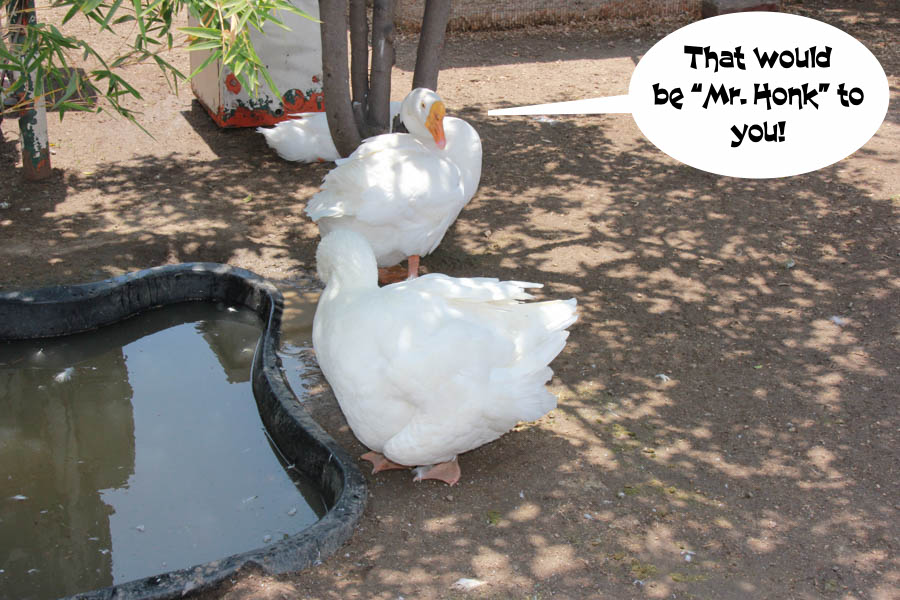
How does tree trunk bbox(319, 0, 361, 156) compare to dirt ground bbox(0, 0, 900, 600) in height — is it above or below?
above

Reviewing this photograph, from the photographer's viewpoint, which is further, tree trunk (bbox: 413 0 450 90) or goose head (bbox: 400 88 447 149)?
tree trunk (bbox: 413 0 450 90)

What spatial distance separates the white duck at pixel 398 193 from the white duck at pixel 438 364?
1.27 metres

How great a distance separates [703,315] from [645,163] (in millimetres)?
2645

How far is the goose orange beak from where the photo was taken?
5758 millimetres

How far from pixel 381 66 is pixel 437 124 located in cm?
119

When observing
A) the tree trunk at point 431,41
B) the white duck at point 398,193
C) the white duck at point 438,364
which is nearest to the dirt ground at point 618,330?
the white duck at point 438,364

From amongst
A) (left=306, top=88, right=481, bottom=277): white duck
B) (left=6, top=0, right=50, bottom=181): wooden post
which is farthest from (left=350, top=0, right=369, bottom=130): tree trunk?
(left=6, top=0, right=50, bottom=181): wooden post

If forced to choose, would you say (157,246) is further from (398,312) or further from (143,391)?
(398,312)

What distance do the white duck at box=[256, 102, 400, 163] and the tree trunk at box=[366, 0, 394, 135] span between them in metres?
0.70

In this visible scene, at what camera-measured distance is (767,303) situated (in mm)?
5672

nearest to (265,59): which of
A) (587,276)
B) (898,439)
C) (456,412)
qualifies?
(587,276)

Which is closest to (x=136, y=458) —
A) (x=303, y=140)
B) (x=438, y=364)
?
(x=438, y=364)

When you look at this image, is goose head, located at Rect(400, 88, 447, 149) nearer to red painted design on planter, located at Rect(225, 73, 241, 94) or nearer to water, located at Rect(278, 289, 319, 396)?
water, located at Rect(278, 289, 319, 396)

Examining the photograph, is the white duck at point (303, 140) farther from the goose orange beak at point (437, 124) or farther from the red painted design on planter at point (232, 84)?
the goose orange beak at point (437, 124)
